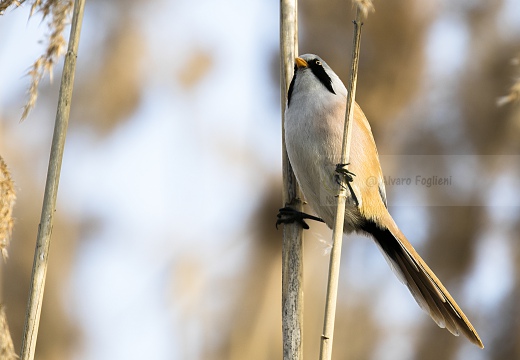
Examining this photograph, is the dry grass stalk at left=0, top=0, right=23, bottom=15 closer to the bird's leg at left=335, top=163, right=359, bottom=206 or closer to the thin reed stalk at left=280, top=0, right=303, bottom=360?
the thin reed stalk at left=280, top=0, right=303, bottom=360

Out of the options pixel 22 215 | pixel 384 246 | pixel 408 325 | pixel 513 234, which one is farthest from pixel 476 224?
pixel 22 215

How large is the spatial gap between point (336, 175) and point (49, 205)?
98 centimetres

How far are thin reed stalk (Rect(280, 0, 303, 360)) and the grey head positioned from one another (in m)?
0.21

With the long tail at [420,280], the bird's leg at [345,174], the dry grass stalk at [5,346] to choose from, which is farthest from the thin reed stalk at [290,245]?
the dry grass stalk at [5,346]

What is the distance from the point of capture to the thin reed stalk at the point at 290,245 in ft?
5.87

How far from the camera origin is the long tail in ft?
6.92

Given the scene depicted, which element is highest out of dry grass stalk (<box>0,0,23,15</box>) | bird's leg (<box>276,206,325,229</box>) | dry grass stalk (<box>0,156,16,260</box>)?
dry grass stalk (<box>0,0,23,15</box>)

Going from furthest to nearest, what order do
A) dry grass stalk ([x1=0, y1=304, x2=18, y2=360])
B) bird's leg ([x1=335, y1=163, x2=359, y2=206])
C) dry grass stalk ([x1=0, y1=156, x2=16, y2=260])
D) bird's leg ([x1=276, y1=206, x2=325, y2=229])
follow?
bird's leg ([x1=335, y1=163, x2=359, y2=206]) → bird's leg ([x1=276, y1=206, x2=325, y2=229]) → dry grass stalk ([x1=0, y1=156, x2=16, y2=260]) → dry grass stalk ([x1=0, y1=304, x2=18, y2=360])

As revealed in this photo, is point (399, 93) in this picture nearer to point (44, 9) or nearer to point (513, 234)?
point (513, 234)

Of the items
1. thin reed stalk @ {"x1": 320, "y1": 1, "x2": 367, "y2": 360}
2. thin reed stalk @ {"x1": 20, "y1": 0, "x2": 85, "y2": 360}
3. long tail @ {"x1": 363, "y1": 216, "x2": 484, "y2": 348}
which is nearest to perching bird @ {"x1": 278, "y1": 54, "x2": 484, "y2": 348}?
long tail @ {"x1": 363, "y1": 216, "x2": 484, "y2": 348}

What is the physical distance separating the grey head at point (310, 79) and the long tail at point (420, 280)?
1.72 ft

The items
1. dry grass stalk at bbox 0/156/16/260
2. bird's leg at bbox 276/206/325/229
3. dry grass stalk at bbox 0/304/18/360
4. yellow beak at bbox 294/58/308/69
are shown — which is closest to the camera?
dry grass stalk at bbox 0/304/18/360

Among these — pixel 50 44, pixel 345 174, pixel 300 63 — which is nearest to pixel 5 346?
pixel 50 44

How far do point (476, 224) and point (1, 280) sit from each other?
2.19 m
